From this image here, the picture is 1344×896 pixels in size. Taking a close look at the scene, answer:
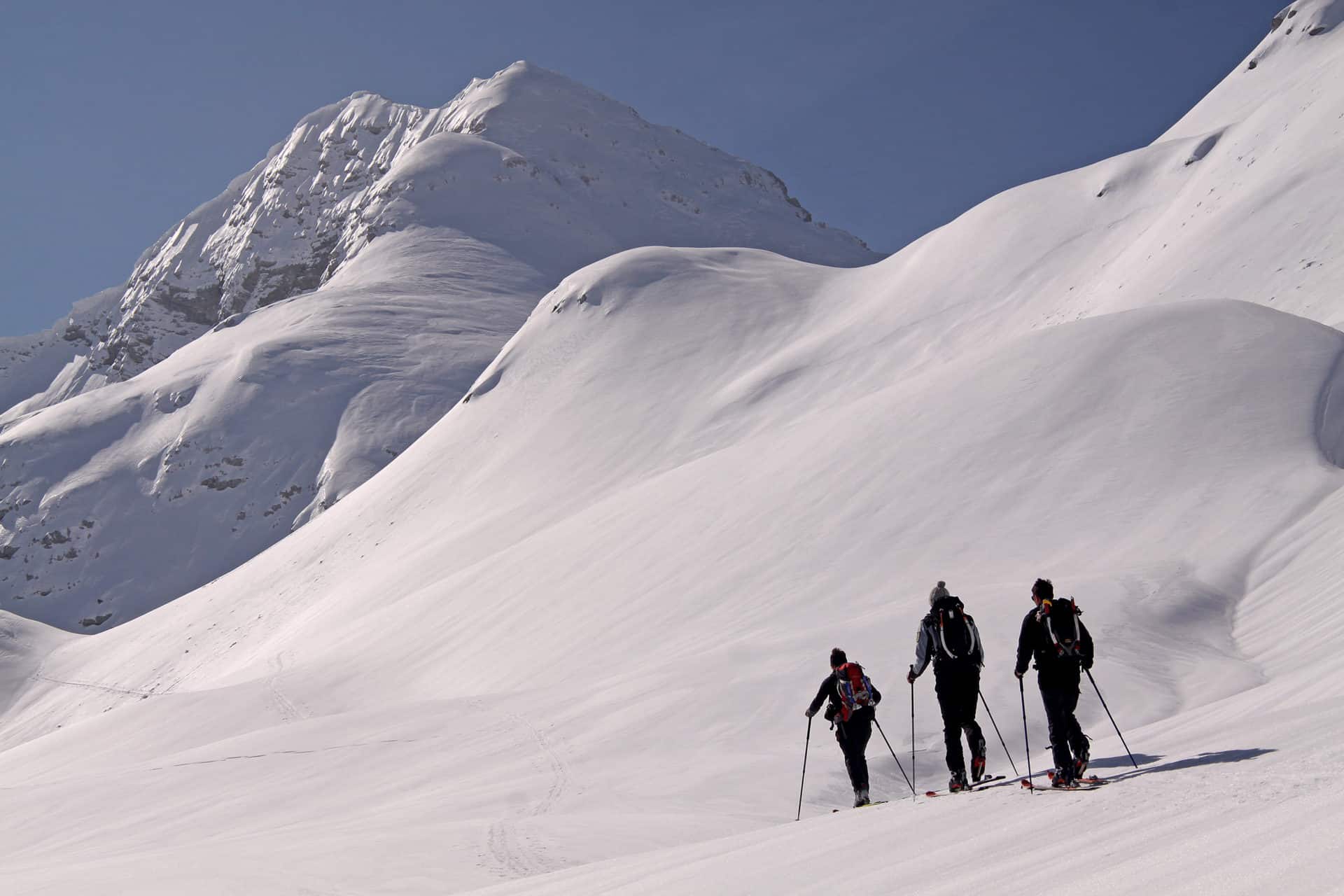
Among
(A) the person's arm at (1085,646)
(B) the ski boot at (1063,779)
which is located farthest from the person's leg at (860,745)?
(B) the ski boot at (1063,779)

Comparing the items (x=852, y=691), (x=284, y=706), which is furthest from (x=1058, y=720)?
(x=284, y=706)

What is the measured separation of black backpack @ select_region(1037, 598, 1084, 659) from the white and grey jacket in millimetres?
960

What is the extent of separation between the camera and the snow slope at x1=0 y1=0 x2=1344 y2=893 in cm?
746

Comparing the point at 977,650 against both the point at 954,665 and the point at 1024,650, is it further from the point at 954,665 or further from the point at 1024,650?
the point at 1024,650

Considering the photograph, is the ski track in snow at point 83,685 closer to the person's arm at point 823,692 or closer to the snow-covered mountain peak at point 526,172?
the person's arm at point 823,692

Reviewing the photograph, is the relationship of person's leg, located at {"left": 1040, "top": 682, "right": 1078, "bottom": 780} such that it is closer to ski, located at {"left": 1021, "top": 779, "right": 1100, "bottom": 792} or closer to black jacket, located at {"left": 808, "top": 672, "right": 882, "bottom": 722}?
ski, located at {"left": 1021, "top": 779, "right": 1100, "bottom": 792}

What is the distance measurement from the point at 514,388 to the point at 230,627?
726 inches

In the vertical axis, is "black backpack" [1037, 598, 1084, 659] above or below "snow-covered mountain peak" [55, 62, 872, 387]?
below

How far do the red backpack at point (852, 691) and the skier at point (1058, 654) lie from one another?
175 cm

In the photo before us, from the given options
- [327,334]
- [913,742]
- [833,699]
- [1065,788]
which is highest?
[327,334]

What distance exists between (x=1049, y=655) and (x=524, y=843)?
477 centimetres

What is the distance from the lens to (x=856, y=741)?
10.4 meters

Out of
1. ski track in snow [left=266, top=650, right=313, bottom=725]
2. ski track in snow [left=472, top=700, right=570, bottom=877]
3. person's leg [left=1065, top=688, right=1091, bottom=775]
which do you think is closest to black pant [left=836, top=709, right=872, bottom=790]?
person's leg [left=1065, top=688, right=1091, bottom=775]

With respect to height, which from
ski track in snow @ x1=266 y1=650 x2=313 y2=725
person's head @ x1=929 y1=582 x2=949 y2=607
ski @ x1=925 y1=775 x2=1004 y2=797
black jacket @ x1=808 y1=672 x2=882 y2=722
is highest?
ski track in snow @ x1=266 y1=650 x2=313 y2=725
